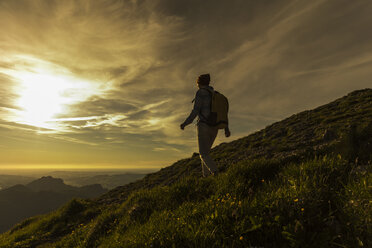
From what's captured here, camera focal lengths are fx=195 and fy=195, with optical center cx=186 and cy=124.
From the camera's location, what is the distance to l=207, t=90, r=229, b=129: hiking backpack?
19.9ft

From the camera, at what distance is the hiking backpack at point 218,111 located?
19.9 feet

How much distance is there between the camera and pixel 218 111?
6.13 m

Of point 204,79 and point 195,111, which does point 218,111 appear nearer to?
point 195,111

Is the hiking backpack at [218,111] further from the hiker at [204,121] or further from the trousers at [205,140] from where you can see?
the trousers at [205,140]

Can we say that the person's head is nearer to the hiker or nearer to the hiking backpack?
the hiker

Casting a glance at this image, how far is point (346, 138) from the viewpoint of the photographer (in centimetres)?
567

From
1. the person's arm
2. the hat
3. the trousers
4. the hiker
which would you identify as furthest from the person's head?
the trousers

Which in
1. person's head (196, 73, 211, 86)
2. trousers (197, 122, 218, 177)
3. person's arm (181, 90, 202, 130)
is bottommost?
trousers (197, 122, 218, 177)

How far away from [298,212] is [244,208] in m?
0.73

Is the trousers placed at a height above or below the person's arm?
below

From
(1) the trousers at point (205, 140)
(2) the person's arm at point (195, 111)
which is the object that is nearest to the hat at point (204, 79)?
(2) the person's arm at point (195, 111)

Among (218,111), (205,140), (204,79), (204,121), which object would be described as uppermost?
(204,79)

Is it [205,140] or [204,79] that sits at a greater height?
[204,79]

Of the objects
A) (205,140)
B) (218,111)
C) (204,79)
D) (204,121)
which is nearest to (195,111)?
(204,121)
